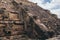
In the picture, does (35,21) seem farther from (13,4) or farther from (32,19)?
(13,4)

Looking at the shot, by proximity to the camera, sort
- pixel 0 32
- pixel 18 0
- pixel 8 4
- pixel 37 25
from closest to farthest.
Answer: pixel 0 32 → pixel 37 25 → pixel 8 4 → pixel 18 0

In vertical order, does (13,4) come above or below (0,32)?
above

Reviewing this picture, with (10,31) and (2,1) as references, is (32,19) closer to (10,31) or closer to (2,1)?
(10,31)

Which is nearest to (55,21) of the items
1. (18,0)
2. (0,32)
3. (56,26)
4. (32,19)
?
(56,26)

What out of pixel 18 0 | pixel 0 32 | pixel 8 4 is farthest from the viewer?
pixel 18 0

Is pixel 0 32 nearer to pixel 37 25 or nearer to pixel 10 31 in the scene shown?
pixel 10 31

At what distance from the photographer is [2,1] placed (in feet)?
498

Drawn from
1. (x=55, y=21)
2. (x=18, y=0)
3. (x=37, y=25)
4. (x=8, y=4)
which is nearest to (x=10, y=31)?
(x=37, y=25)

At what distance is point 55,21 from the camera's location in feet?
552

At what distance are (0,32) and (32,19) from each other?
1774cm

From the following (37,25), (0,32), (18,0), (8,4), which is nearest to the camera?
(0,32)

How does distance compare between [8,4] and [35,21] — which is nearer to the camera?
[35,21]

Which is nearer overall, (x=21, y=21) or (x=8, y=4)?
(x=21, y=21)

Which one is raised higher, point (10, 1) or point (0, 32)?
point (10, 1)
